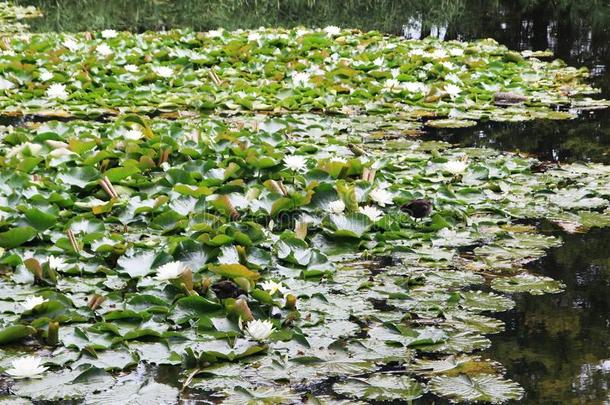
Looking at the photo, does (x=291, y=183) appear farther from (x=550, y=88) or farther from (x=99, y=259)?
(x=550, y=88)

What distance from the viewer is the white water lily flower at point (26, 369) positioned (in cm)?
222

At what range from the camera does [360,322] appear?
257 centimetres

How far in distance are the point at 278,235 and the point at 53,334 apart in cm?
107

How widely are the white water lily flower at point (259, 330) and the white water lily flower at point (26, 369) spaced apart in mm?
570

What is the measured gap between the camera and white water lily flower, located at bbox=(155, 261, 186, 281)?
108 inches

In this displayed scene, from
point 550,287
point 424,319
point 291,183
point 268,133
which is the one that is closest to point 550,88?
point 268,133

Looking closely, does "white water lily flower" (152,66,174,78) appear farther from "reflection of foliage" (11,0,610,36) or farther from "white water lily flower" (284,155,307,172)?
"reflection of foliage" (11,0,610,36)

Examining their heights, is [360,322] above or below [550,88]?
below

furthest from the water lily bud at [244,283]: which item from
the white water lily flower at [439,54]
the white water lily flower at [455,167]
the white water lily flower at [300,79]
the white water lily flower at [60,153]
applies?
the white water lily flower at [439,54]

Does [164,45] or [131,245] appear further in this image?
[164,45]

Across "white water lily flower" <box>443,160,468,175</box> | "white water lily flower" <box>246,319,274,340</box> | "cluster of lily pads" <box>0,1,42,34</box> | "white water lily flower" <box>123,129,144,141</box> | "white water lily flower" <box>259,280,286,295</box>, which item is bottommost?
"white water lily flower" <box>246,319,274,340</box>

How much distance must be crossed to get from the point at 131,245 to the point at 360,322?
0.93 meters

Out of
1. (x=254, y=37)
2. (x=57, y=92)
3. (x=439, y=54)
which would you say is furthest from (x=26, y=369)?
(x=254, y=37)

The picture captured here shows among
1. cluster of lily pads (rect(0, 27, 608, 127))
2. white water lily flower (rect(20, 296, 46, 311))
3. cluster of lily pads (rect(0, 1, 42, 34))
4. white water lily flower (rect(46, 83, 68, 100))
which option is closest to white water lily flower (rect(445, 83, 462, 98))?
cluster of lily pads (rect(0, 27, 608, 127))
